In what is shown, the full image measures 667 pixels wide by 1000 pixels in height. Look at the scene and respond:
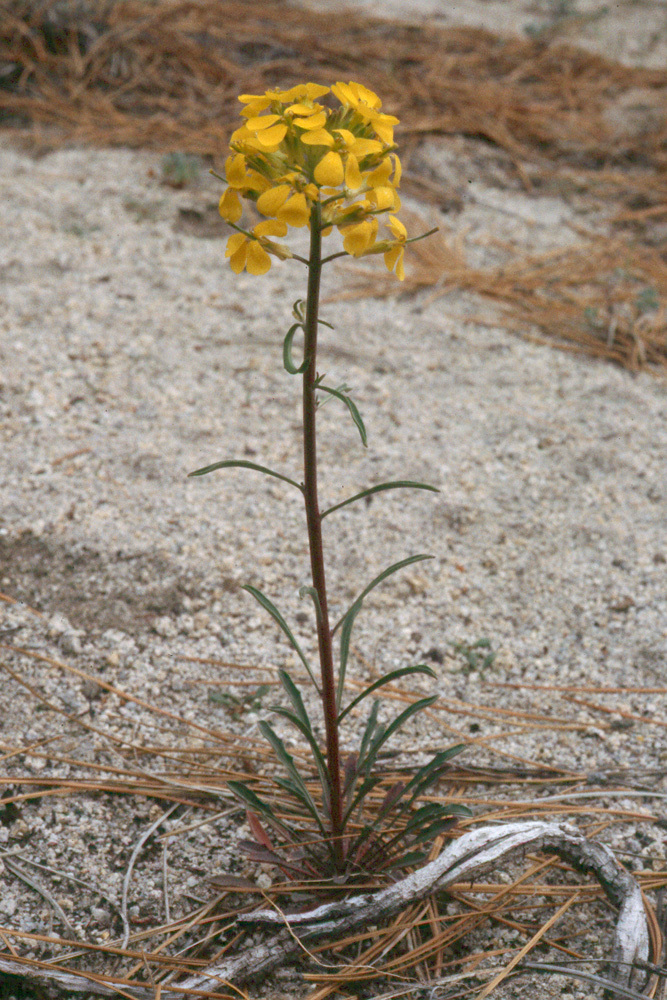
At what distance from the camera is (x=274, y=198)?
978mm

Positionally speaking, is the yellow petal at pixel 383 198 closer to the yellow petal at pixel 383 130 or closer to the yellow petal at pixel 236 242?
the yellow petal at pixel 383 130

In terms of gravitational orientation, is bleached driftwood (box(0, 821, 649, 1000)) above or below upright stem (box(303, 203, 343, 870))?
below

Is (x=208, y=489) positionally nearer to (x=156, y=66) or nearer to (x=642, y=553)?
(x=642, y=553)

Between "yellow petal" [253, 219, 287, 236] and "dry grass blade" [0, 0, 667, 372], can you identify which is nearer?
"yellow petal" [253, 219, 287, 236]

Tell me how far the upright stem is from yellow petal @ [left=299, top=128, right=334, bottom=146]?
71 millimetres

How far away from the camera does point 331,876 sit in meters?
1.37

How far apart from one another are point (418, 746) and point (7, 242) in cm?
254

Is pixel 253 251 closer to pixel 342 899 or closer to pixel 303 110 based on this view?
pixel 303 110

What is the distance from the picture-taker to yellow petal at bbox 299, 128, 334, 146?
956 millimetres

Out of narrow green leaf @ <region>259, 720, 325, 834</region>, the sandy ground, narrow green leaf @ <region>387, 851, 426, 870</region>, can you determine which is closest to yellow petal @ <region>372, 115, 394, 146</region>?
narrow green leaf @ <region>259, 720, 325, 834</region>

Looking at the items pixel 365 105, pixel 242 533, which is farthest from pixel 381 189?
pixel 242 533

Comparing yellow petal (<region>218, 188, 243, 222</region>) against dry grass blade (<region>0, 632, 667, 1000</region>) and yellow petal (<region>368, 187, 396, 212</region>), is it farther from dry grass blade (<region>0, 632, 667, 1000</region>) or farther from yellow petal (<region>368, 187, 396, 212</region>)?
dry grass blade (<region>0, 632, 667, 1000</region>)

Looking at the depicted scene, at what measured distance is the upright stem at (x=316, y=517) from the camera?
3.36ft

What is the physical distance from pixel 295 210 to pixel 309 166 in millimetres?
76
